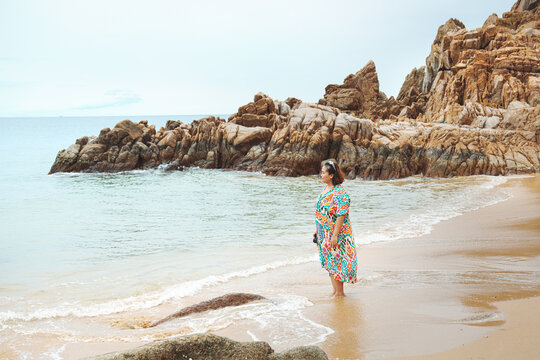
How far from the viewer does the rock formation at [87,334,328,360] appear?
2.48m

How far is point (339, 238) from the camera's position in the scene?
5945 millimetres

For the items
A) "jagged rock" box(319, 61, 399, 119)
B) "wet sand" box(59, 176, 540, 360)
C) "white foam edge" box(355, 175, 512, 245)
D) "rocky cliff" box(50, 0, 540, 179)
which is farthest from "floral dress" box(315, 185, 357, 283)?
"jagged rock" box(319, 61, 399, 119)

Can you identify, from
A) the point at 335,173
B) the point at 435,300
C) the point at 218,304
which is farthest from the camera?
the point at 335,173

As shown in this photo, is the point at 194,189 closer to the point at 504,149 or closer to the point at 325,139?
the point at 325,139

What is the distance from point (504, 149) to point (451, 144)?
301 centimetres

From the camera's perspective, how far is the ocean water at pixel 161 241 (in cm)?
560

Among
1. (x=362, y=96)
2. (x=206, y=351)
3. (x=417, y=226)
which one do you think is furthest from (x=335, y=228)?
(x=362, y=96)

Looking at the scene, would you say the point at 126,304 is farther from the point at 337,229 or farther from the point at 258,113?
the point at 258,113

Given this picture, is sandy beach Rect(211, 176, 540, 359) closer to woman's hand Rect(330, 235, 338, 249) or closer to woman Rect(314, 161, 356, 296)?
woman Rect(314, 161, 356, 296)

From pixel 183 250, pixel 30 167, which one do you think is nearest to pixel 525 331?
pixel 183 250

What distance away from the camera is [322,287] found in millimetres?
6723

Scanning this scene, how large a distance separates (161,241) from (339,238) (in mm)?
6469

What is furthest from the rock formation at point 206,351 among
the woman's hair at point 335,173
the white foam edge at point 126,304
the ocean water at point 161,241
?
the white foam edge at point 126,304

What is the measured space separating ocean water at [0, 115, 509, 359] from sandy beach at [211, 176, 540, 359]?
1.49ft
